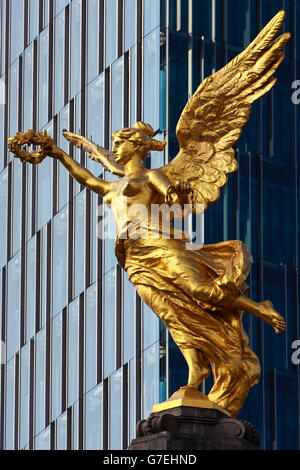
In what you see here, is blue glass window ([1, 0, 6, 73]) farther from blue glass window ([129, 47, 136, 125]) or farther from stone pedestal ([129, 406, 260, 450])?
stone pedestal ([129, 406, 260, 450])

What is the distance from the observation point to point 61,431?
62531mm

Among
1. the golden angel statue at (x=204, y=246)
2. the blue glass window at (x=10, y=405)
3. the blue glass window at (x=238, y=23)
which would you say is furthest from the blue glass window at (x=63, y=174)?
the golden angel statue at (x=204, y=246)

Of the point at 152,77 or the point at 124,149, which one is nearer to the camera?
the point at 124,149

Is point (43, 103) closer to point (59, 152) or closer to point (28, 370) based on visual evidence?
point (28, 370)

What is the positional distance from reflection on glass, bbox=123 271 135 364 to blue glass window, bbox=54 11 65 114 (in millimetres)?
8204

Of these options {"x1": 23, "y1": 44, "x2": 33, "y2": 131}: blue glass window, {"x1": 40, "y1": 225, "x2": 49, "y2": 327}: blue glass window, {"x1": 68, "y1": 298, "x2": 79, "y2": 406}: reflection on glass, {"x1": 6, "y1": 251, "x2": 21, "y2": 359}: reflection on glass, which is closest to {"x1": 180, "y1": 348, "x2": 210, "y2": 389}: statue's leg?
{"x1": 68, "y1": 298, "x2": 79, "y2": 406}: reflection on glass

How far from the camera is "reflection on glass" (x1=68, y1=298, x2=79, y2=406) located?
205ft

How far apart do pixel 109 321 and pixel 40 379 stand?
4.80 meters

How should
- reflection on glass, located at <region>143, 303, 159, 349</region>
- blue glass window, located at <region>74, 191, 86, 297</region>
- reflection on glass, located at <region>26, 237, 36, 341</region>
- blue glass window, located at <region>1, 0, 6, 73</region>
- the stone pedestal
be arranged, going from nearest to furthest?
the stone pedestal → reflection on glass, located at <region>143, 303, 159, 349</region> → blue glass window, located at <region>74, 191, 86, 297</region> → reflection on glass, located at <region>26, 237, 36, 341</region> → blue glass window, located at <region>1, 0, 6, 73</region>

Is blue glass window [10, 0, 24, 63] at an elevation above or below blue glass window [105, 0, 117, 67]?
above

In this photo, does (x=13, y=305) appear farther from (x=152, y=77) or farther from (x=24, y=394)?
(x=152, y=77)

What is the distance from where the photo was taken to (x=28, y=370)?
65.8 metres

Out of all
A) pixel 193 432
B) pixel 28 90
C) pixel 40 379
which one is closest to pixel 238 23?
pixel 28 90
